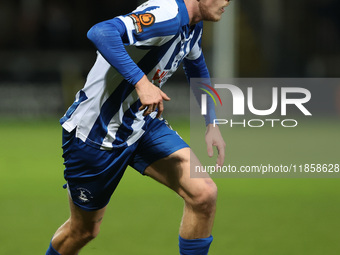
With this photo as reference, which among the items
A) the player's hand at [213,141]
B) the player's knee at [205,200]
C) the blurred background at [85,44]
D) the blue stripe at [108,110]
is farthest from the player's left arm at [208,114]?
the blurred background at [85,44]

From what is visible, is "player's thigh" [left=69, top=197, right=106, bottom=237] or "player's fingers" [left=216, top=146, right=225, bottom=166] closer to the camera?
"player's thigh" [left=69, top=197, right=106, bottom=237]

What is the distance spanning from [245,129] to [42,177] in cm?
604

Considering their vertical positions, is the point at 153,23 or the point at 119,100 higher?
the point at 153,23

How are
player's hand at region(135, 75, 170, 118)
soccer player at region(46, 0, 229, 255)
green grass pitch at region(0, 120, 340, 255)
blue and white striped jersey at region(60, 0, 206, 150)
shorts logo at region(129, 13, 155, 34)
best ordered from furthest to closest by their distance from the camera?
green grass pitch at region(0, 120, 340, 255), soccer player at region(46, 0, 229, 255), blue and white striped jersey at region(60, 0, 206, 150), shorts logo at region(129, 13, 155, 34), player's hand at region(135, 75, 170, 118)

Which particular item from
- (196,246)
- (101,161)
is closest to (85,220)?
(101,161)

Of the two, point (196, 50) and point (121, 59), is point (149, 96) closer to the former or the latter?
point (121, 59)

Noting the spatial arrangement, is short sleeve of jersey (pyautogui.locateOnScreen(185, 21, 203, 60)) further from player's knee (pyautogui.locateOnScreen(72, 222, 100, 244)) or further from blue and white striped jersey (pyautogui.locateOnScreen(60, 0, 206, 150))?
player's knee (pyautogui.locateOnScreen(72, 222, 100, 244))

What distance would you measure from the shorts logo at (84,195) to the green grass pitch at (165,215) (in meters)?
0.94

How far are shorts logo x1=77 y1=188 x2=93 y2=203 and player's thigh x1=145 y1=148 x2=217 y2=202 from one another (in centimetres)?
34

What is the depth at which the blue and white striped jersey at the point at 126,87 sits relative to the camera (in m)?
3.50

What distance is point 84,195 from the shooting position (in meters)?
3.79

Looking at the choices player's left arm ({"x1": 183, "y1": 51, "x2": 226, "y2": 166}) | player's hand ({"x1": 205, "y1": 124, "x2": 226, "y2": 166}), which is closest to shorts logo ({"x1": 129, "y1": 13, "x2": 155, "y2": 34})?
player's left arm ({"x1": 183, "y1": 51, "x2": 226, "y2": 166})

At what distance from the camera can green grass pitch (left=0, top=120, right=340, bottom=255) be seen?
4.81 metres

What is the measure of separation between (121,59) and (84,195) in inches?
34.8
